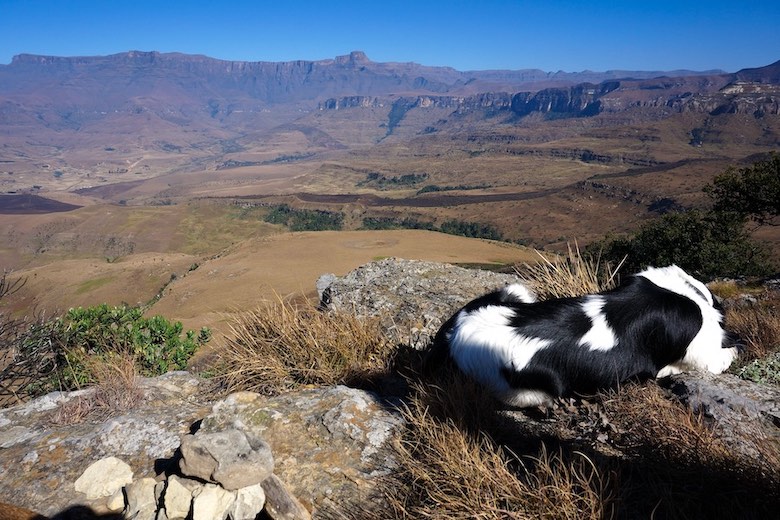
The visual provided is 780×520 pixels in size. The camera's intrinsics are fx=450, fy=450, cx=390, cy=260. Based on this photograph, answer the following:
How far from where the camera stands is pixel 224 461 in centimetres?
266

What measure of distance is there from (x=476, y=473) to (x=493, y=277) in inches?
314

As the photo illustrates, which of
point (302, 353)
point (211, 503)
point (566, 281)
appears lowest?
point (302, 353)

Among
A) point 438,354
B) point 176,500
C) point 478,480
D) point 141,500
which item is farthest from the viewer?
point 438,354

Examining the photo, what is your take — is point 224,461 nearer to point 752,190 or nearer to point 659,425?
point 659,425

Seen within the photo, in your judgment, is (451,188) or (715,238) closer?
(715,238)

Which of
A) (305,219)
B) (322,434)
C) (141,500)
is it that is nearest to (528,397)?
(322,434)

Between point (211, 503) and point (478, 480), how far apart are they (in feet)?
4.95

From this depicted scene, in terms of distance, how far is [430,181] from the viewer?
643ft

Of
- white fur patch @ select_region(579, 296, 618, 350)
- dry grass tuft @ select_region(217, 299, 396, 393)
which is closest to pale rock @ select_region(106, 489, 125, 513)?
dry grass tuft @ select_region(217, 299, 396, 393)

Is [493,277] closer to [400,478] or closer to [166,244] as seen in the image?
[400,478]

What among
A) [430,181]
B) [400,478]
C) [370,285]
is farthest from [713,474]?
[430,181]

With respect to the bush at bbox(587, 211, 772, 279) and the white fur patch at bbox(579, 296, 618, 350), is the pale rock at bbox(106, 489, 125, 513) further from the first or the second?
the bush at bbox(587, 211, 772, 279)

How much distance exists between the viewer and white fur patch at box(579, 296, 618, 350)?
11.6ft

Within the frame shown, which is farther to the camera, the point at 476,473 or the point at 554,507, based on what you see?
the point at 476,473
